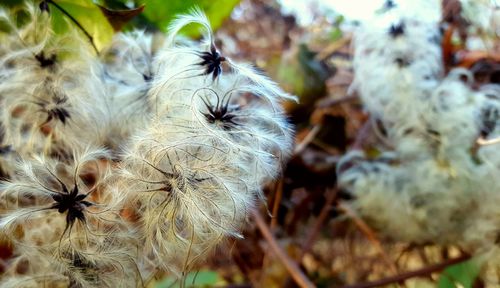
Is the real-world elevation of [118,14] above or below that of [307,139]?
above

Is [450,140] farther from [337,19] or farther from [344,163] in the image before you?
[337,19]

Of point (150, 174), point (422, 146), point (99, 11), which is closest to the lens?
point (150, 174)

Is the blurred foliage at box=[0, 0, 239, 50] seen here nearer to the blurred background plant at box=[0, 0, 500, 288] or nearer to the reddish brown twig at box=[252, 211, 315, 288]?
the blurred background plant at box=[0, 0, 500, 288]

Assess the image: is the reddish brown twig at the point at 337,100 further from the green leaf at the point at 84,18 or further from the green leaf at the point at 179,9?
the green leaf at the point at 84,18

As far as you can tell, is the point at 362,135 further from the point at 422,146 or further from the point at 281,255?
the point at 281,255

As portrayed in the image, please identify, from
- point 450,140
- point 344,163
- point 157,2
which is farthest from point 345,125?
point 157,2

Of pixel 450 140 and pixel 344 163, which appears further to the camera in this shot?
pixel 344 163

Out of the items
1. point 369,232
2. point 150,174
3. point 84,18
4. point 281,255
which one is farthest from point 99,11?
point 369,232
